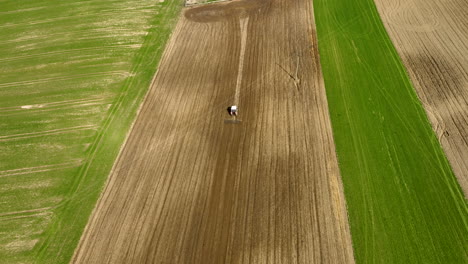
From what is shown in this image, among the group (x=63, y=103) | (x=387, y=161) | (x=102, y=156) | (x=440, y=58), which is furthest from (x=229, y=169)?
(x=440, y=58)

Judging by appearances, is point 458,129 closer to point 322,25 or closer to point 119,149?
point 322,25

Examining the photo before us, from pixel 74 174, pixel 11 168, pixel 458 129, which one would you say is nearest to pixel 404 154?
pixel 458 129

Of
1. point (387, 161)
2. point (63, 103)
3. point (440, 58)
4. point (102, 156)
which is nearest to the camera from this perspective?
point (387, 161)

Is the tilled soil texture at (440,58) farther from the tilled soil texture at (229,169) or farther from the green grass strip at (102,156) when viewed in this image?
the green grass strip at (102,156)

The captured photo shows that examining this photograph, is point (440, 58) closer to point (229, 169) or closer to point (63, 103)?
point (229, 169)

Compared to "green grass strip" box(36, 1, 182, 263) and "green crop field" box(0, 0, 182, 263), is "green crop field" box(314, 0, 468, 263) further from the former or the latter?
"green crop field" box(0, 0, 182, 263)

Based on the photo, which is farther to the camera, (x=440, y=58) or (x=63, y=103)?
(x=440, y=58)

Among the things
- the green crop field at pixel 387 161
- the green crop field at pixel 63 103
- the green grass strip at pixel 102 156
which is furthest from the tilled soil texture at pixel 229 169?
the green crop field at pixel 63 103
